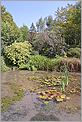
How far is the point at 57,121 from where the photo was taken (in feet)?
17.3

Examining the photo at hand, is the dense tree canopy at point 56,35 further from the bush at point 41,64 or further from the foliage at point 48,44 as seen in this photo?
the bush at point 41,64

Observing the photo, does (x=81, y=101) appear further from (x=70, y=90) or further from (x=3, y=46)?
(x=3, y=46)

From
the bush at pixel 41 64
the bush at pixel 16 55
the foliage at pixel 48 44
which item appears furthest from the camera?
the foliage at pixel 48 44

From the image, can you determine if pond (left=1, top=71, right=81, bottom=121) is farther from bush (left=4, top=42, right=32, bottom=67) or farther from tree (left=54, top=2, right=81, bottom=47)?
tree (left=54, top=2, right=81, bottom=47)

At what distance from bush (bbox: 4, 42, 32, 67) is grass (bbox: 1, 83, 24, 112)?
4.53 m

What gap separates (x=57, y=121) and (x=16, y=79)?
5151mm

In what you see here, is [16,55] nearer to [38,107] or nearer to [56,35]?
[56,35]

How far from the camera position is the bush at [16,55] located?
13.1 m

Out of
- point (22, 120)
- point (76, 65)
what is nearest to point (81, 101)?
point (22, 120)

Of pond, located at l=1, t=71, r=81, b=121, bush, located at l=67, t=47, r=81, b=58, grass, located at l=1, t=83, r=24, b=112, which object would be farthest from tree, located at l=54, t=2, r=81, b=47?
grass, located at l=1, t=83, r=24, b=112

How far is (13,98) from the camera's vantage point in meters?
7.01

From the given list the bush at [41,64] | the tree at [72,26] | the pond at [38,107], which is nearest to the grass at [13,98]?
the pond at [38,107]

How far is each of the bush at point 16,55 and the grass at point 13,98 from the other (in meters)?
4.53

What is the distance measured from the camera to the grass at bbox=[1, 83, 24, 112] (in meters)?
6.21
